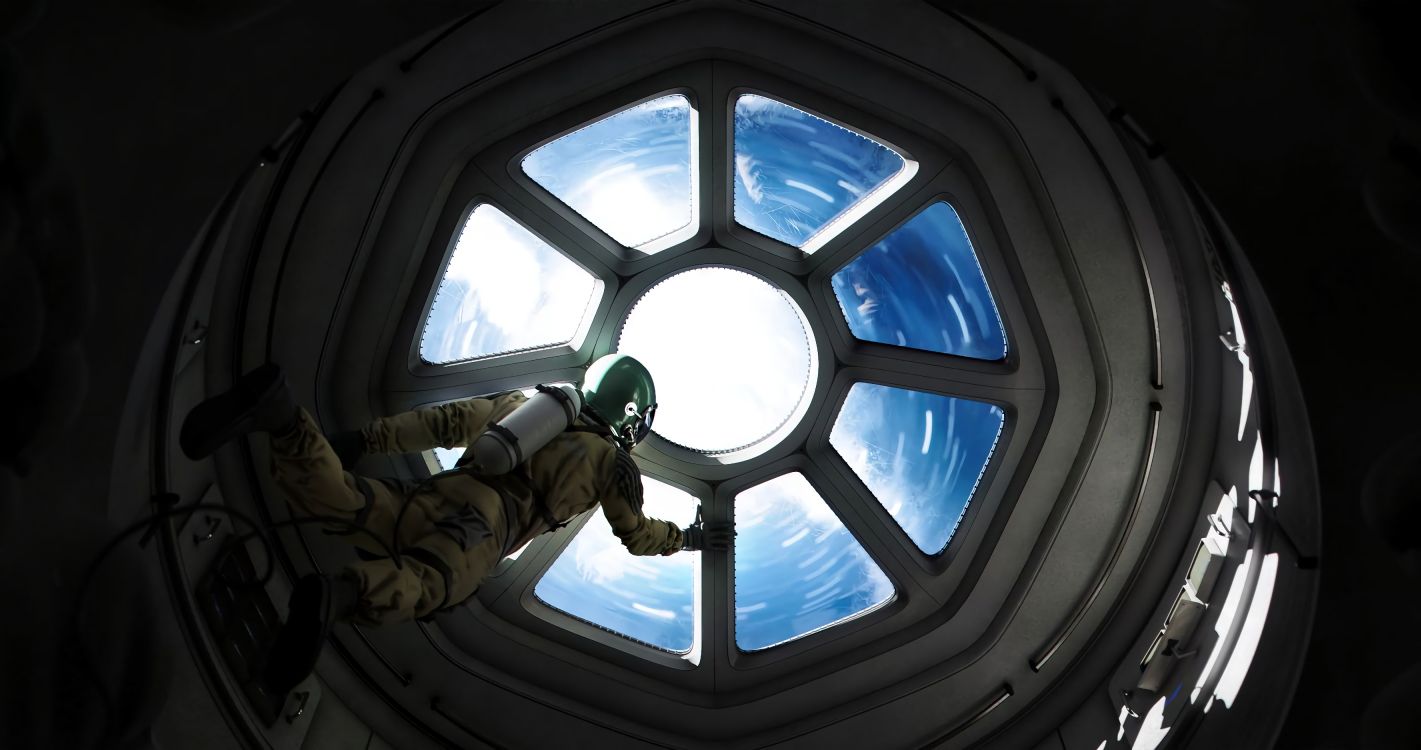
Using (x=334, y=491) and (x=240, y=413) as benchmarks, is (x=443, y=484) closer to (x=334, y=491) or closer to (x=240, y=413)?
(x=334, y=491)

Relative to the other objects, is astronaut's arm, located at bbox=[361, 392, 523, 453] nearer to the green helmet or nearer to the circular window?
the green helmet

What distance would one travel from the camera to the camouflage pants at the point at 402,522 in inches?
113

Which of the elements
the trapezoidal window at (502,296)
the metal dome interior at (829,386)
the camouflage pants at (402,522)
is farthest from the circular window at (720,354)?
the camouflage pants at (402,522)

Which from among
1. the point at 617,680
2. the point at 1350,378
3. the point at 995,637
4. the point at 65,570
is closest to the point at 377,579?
the point at 65,570

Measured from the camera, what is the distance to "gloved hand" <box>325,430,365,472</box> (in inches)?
139

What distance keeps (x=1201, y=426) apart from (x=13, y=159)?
4890mm

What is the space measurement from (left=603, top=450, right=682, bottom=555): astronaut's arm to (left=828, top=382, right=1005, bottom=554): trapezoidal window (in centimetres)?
167

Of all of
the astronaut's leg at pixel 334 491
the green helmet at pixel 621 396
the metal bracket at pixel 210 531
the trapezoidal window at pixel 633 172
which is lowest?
the metal bracket at pixel 210 531

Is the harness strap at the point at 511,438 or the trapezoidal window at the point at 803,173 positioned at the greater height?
the trapezoidal window at the point at 803,173

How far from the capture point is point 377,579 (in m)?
2.82

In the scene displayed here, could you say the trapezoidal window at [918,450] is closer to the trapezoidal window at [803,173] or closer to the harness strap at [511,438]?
the trapezoidal window at [803,173]

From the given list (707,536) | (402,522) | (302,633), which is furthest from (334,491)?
(707,536)

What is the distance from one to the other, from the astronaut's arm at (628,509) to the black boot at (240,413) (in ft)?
5.83

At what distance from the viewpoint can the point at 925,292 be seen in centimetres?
511
